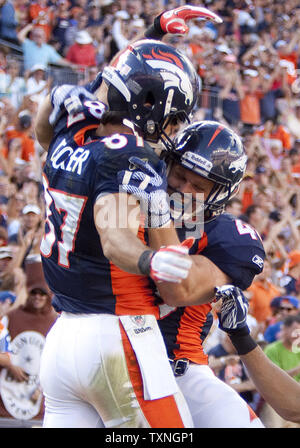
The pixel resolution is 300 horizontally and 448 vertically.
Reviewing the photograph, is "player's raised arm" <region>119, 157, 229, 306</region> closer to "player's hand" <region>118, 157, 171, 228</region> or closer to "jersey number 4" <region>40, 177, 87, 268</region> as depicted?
"player's hand" <region>118, 157, 171, 228</region>

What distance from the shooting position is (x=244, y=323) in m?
3.25

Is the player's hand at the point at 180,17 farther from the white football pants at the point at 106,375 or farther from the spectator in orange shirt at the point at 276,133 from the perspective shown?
the spectator in orange shirt at the point at 276,133

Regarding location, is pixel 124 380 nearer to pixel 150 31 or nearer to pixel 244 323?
pixel 244 323

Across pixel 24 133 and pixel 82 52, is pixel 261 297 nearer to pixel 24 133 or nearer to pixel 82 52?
pixel 24 133

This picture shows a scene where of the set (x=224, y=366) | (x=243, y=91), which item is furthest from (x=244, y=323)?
(x=243, y=91)

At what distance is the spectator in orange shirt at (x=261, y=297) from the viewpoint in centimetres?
755

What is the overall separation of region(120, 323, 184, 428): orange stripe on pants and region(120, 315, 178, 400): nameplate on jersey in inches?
0.8

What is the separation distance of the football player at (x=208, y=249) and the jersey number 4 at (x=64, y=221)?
0.52 m

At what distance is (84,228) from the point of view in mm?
2891

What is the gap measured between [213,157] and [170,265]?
107cm

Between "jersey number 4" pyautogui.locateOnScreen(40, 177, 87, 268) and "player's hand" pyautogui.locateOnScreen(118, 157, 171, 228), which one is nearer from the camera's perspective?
"player's hand" pyautogui.locateOnScreen(118, 157, 171, 228)

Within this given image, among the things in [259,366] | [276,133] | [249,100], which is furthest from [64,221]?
[249,100]

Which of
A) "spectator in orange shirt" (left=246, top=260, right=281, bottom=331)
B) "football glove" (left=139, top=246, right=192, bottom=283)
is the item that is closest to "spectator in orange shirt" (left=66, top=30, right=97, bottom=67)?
"spectator in orange shirt" (left=246, top=260, right=281, bottom=331)

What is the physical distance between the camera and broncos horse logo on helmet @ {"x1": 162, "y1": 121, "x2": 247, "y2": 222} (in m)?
3.36
